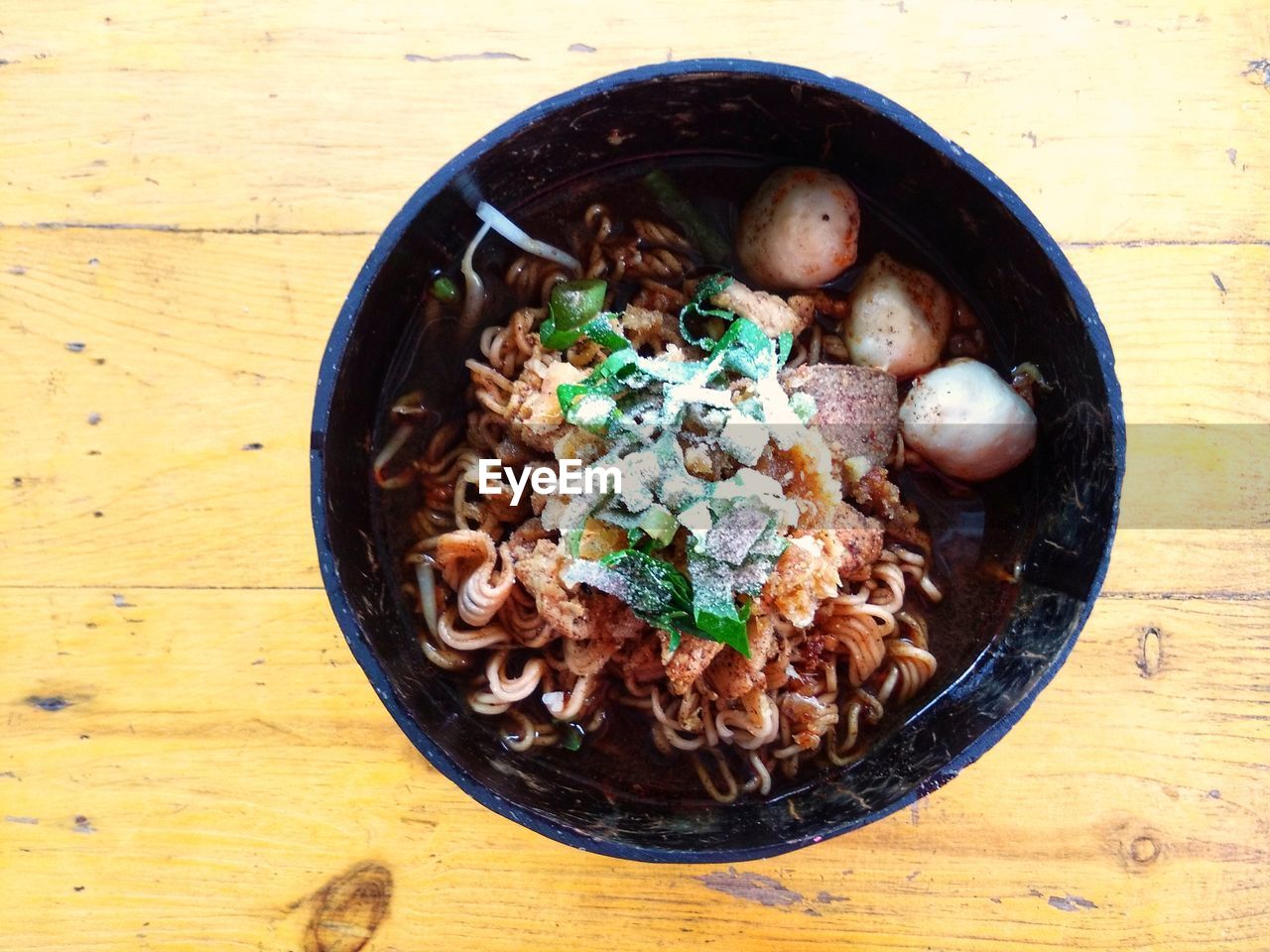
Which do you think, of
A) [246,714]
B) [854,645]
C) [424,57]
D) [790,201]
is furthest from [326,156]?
[854,645]

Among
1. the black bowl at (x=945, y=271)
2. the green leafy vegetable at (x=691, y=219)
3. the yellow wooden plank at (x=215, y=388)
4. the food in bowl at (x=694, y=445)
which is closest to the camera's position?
the black bowl at (x=945, y=271)

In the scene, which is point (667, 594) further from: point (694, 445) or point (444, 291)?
point (444, 291)

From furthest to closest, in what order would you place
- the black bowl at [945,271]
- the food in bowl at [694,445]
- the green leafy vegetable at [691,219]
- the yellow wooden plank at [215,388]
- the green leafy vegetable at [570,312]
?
the yellow wooden plank at [215,388] < the green leafy vegetable at [691,219] < the green leafy vegetable at [570,312] < the food in bowl at [694,445] < the black bowl at [945,271]

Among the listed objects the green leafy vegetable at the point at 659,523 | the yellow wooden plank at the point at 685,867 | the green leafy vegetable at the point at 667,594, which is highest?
the green leafy vegetable at the point at 659,523

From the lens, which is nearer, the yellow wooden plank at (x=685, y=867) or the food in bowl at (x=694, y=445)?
the food in bowl at (x=694, y=445)

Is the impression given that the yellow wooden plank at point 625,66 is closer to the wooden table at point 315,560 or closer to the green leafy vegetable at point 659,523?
the wooden table at point 315,560

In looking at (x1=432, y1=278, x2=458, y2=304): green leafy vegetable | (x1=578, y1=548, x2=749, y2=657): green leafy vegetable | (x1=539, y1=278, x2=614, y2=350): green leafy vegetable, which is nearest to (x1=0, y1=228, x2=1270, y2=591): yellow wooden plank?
(x1=432, y1=278, x2=458, y2=304): green leafy vegetable

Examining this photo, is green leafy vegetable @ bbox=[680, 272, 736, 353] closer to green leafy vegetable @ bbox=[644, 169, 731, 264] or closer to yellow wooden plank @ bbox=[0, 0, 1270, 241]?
green leafy vegetable @ bbox=[644, 169, 731, 264]

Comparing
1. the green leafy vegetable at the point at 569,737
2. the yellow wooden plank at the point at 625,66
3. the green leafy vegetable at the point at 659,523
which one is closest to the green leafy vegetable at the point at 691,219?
the yellow wooden plank at the point at 625,66

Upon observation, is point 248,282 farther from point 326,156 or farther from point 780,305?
point 780,305

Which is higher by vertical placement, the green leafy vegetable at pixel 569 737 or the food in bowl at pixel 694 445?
the food in bowl at pixel 694 445
